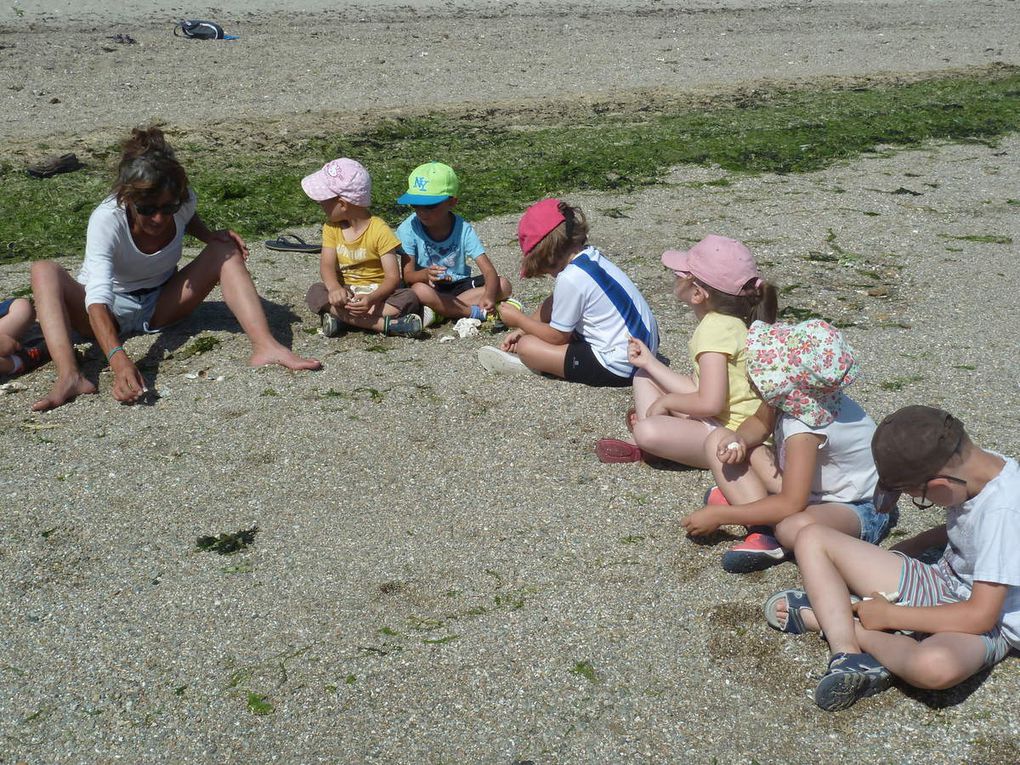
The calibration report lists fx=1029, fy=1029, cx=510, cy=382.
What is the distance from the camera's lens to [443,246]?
6977 millimetres

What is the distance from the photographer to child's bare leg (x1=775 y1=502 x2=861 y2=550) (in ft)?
13.5

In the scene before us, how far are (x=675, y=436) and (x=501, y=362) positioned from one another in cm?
151

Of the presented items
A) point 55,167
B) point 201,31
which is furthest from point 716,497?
point 201,31

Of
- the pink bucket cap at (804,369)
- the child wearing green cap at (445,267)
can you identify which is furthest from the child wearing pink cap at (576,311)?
the pink bucket cap at (804,369)

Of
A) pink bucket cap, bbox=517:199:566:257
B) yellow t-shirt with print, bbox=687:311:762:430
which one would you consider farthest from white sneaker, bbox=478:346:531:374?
yellow t-shirt with print, bbox=687:311:762:430

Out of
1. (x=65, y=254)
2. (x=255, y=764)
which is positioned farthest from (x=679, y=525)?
(x=65, y=254)

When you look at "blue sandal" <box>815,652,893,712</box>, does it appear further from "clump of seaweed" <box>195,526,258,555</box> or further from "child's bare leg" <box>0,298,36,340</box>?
"child's bare leg" <box>0,298,36,340</box>

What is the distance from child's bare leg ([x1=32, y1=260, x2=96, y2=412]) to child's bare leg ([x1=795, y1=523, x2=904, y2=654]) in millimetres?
4107

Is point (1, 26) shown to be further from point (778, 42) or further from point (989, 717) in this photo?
point (989, 717)

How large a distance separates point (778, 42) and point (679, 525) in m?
16.6

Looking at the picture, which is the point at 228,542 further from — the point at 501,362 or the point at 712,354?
the point at 712,354

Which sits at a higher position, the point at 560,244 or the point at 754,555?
the point at 560,244

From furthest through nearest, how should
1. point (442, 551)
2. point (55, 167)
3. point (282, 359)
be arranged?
point (55, 167) < point (282, 359) < point (442, 551)

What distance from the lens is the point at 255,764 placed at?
335 cm
